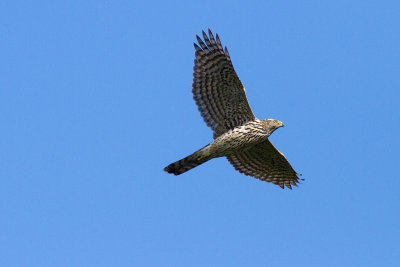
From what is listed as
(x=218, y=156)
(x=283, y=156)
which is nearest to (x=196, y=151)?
(x=218, y=156)

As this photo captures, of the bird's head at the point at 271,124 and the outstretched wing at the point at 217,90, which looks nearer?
the outstretched wing at the point at 217,90

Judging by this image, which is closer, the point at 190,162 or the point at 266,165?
the point at 190,162

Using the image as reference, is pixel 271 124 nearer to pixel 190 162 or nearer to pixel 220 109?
pixel 220 109

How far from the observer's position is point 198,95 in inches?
536

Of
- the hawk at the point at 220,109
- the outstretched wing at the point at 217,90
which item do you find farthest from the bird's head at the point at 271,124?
the outstretched wing at the point at 217,90

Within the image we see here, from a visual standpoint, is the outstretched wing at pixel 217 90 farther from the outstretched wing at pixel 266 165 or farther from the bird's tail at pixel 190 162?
A: the outstretched wing at pixel 266 165

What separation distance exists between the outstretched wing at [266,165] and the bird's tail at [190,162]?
5.44 ft

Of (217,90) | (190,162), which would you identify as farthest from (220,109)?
(190,162)

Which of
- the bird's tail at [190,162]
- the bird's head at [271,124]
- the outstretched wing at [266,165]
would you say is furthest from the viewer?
the outstretched wing at [266,165]

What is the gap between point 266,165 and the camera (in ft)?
50.4

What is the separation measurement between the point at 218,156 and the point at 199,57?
6.92ft

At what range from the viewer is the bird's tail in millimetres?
13500

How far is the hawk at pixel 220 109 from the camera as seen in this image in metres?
13.4

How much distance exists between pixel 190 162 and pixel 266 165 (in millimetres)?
2440
